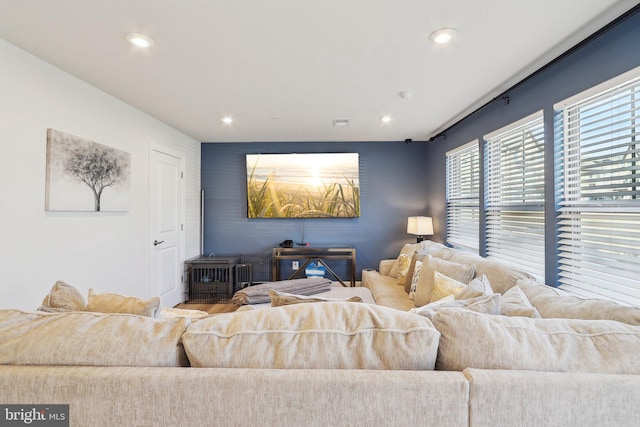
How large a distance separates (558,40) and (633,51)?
0.41m

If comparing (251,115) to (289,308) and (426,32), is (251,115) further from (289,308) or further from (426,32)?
(289,308)

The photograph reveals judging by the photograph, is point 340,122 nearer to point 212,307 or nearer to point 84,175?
point 84,175

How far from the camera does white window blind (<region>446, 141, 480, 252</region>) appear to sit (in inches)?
134

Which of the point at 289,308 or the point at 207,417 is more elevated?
the point at 289,308

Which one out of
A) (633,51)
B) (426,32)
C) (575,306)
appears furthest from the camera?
(426,32)

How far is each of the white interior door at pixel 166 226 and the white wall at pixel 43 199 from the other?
19cm

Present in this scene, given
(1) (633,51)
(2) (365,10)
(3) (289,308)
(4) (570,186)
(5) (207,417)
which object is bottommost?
(5) (207,417)

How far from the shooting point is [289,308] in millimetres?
1039

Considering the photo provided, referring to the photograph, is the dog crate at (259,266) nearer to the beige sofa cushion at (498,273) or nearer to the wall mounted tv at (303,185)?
the wall mounted tv at (303,185)

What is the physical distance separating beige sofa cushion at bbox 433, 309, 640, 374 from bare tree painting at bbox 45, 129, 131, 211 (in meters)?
2.75

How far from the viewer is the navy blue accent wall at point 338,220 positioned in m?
4.84

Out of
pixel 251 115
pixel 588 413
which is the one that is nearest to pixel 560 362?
pixel 588 413

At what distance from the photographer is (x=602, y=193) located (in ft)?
6.03

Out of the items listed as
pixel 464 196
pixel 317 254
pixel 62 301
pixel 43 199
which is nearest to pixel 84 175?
pixel 43 199
